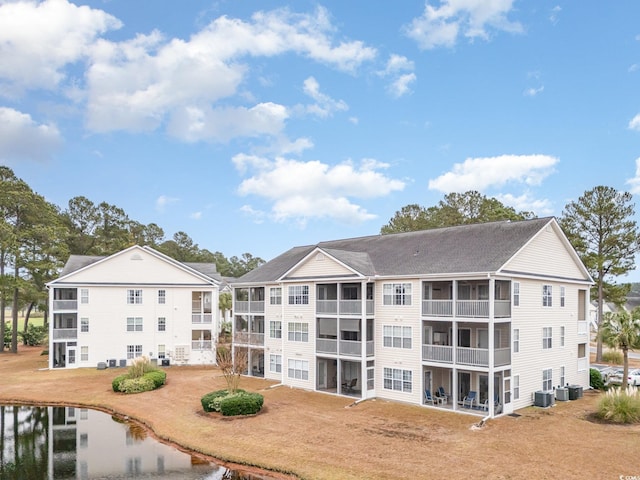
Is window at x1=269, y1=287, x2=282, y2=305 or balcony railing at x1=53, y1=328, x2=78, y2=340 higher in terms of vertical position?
window at x1=269, y1=287, x2=282, y2=305

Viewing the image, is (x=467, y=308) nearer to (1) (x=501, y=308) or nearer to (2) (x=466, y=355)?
(1) (x=501, y=308)

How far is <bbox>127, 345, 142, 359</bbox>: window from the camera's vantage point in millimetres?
45812

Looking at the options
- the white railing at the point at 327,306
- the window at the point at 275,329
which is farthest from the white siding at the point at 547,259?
the window at the point at 275,329

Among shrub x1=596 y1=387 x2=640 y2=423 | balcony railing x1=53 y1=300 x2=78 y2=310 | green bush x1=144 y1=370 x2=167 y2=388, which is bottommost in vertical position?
green bush x1=144 y1=370 x2=167 y2=388

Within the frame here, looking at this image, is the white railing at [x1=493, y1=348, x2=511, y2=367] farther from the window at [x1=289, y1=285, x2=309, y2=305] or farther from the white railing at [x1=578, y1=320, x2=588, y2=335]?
the window at [x1=289, y1=285, x2=309, y2=305]

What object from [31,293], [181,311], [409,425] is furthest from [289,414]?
[31,293]

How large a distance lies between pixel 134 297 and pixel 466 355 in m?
31.8

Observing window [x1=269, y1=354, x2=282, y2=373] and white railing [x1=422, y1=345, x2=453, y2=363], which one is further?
window [x1=269, y1=354, x2=282, y2=373]

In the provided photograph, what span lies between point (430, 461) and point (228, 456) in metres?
8.34

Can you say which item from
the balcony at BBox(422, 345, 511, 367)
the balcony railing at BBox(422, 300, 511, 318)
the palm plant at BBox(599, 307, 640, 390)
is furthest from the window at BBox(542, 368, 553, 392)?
the balcony railing at BBox(422, 300, 511, 318)

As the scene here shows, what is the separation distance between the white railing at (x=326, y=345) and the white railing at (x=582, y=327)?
656 inches

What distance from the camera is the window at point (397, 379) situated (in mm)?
29578

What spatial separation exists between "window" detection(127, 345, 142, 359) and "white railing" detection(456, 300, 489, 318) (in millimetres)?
31101

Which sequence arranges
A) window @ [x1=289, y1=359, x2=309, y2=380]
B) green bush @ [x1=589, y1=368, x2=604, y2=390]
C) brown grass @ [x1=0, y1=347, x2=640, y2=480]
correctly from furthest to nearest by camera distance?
green bush @ [x1=589, y1=368, x2=604, y2=390], window @ [x1=289, y1=359, x2=309, y2=380], brown grass @ [x1=0, y1=347, x2=640, y2=480]
